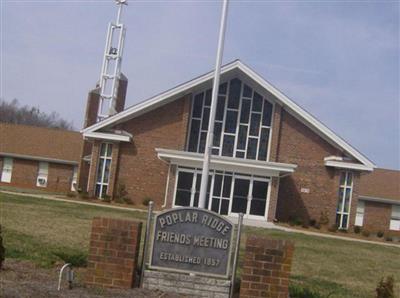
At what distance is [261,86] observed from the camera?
107ft

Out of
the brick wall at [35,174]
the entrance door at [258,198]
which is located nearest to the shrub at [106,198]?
the entrance door at [258,198]

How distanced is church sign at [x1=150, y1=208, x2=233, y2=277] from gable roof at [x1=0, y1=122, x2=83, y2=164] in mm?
38037

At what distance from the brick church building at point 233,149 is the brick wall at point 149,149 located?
0.17 ft

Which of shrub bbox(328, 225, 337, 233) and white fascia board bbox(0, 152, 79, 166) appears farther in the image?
white fascia board bbox(0, 152, 79, 166)

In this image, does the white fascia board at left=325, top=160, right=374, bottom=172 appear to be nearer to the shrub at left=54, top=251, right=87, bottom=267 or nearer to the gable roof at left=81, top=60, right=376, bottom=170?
the gable roof at left=81, top=60, right=376, bottom=170

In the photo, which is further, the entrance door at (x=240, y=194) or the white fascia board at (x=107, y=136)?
the white fascia board at (x=107, y=136)

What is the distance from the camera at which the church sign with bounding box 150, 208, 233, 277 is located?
29.0ft

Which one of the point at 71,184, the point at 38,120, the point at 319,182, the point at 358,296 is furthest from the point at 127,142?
the point at 38,120

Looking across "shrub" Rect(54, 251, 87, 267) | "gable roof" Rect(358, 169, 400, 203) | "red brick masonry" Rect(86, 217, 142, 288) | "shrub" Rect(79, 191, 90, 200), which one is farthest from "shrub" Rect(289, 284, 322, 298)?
"gable roof" Rect(358, 169, 400, 203)

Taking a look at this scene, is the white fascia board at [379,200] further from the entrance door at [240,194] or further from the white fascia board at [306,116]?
the entrance door at [240,194]

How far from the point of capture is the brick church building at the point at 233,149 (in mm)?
32281

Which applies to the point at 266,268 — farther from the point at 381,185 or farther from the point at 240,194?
the point at 381,185

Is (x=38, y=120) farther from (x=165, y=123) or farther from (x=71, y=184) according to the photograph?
(x=165, y=123)

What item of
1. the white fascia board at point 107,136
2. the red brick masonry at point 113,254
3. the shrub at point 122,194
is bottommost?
the red brick masonry at point 113,254
